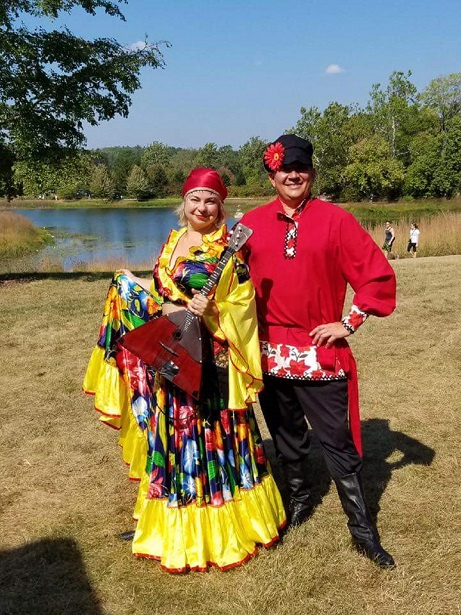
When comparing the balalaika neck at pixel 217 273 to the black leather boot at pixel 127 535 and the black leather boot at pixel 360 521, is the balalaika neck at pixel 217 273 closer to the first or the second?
the black leather boot at pixel 360 521

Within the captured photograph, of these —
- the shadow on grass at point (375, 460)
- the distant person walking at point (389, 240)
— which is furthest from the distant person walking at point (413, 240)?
the shadow on grass at point (375, 460)

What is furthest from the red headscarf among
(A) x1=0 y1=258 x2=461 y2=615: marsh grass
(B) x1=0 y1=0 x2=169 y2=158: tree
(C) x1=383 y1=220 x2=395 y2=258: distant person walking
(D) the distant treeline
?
(D) the distant treeline

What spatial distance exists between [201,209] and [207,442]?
108 centimetres

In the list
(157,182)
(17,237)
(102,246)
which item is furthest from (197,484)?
(157,182)

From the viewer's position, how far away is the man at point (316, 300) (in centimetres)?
261

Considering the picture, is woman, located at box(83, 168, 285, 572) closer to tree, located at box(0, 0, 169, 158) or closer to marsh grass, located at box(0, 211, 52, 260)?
tree, located at box(0, 0, 169, 158)

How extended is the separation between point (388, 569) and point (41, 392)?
11.9 ft

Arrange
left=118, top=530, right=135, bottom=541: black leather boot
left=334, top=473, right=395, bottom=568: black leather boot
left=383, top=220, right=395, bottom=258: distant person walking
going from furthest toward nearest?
left=383, top=220, right=395, bottom=258: distant person walking
left=118, top=530, right=135, bottom=541: black leather boot
left=334, top=473, right=395, bottom=568: black leather boot

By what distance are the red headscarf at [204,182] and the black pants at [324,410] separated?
3.13ft

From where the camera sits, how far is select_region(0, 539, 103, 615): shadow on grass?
2.58 metres

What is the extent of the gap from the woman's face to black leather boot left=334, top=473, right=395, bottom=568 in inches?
54.1

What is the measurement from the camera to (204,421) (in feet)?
8.89

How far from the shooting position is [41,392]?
17.6ft

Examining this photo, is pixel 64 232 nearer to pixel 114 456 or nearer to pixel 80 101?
pixel 80 101
